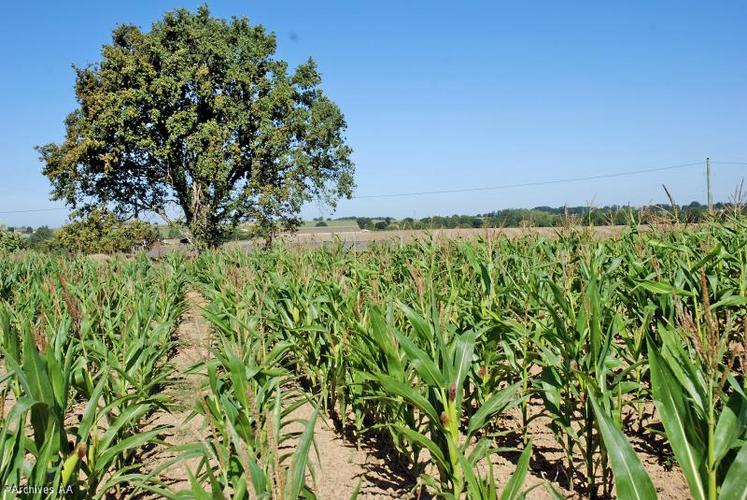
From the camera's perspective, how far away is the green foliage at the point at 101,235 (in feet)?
68.2

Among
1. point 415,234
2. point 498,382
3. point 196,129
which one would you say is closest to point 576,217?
point 415,234

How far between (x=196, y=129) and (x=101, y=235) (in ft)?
18.0

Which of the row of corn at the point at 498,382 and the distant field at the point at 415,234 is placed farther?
the distant field at the point at 415,234

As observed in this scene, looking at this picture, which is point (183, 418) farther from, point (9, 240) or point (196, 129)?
point (9, 240)

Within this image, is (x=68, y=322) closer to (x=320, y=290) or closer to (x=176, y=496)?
(x=320, y=290)

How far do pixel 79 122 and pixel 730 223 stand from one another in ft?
69.8

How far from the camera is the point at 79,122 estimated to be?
20.6m

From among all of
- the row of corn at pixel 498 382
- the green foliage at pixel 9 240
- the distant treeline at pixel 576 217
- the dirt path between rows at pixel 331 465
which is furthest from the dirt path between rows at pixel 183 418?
the green foliage at pixel 9 240

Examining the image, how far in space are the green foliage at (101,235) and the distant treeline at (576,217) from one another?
1213 cm

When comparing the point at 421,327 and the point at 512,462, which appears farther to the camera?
the point at 512,462

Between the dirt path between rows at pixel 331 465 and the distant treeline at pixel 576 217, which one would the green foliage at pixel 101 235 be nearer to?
the distant treeline at pixel 576 217

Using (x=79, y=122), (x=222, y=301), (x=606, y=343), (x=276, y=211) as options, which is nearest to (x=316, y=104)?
(x=276, y=211)

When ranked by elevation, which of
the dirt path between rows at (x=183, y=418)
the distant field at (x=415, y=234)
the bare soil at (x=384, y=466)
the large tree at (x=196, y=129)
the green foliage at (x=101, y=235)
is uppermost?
the large tree at (x=196, y=129)

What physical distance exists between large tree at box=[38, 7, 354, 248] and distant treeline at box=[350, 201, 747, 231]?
31.3 feet
